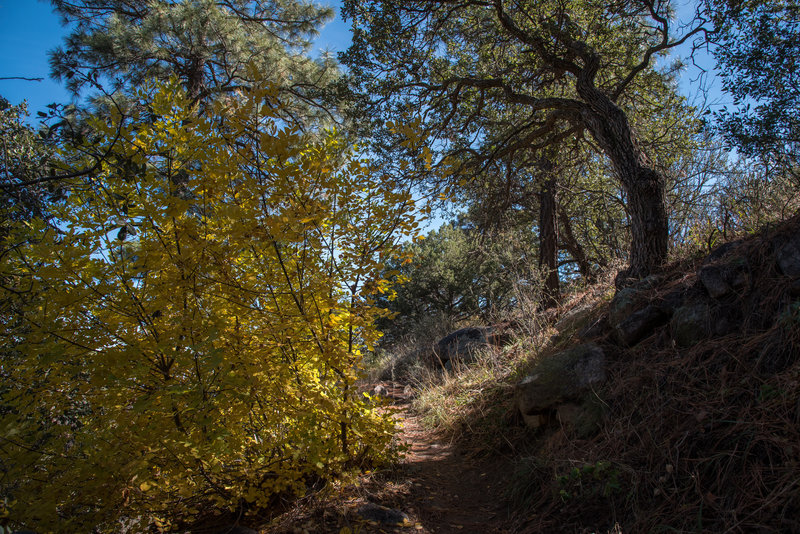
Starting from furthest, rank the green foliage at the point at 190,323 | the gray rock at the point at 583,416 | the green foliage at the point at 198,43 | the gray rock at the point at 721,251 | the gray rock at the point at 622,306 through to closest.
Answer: the green foliage at the point at 198,43 → the gray rock at the point at 622,306 → the gray rock at the point at 721,251 → the gray rock at the point at 583,416 → the green foliage at the point at 190,323

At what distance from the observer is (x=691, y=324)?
2.67 meters

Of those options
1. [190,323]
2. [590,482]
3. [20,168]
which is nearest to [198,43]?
[20,168]

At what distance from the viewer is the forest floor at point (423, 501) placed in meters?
2.33

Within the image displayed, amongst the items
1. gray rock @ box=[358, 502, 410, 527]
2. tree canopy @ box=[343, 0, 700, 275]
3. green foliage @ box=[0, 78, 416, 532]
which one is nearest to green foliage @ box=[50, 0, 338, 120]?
tree canopy @ box=[343, 0, 700, 275]

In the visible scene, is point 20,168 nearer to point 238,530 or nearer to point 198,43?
point 238,530

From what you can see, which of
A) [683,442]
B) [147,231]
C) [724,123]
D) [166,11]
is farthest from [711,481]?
[166,11]

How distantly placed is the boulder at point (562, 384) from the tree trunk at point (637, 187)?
1327mm

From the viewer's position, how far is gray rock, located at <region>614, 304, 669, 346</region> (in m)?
3.05

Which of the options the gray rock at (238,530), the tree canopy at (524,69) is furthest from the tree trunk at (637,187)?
the gray rock at (238,530)

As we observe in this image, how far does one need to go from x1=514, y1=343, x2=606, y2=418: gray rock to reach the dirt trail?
603mm

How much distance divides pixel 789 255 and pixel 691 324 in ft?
2.21

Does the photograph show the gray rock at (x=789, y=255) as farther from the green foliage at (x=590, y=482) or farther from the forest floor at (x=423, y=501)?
the forest floor at (x=423, y=501)

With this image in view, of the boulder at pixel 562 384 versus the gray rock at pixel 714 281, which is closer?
the gray rock at pixel 714 281

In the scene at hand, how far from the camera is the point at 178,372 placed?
7.36 ft
